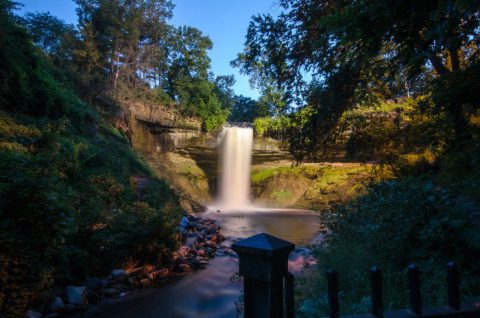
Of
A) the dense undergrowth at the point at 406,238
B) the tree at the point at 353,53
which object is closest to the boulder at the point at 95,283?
the dense undergrowth at the point at 406,238

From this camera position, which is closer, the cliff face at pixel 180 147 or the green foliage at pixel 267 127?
the cliff face at pixel 180 147

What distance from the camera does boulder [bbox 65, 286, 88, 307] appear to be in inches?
217

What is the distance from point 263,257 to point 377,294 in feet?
2.21

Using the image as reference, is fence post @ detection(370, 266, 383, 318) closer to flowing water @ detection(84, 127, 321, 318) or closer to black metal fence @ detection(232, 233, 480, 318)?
black metal fence @ detection(232, 233, 480, 318)

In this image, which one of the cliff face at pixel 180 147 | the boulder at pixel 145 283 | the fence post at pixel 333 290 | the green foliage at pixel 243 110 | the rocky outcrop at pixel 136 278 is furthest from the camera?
the green foliage at pixel 243 110

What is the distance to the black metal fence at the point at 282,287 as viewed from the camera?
1826 millimetres

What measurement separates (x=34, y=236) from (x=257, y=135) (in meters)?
21.2

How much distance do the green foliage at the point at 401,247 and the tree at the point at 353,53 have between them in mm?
1179

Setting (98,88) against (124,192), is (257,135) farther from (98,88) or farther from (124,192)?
(124,192)

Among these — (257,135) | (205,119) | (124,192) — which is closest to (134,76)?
(205,119)

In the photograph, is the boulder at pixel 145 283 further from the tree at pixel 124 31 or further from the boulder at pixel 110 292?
the tree at pixel 124 31

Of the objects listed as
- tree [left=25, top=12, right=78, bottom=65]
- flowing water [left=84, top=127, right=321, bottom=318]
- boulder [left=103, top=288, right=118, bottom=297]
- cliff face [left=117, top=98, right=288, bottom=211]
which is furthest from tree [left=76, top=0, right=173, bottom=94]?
boulder [left=103, top=288, right=118, bottom=297]

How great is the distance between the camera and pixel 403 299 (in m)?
3.41

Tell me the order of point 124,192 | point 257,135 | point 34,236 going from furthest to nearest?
point 257,135, point 124,192, point 34,236
